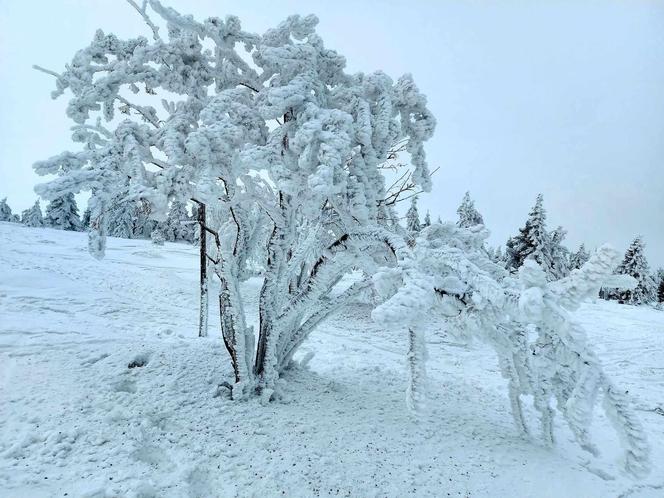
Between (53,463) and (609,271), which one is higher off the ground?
(609,271)

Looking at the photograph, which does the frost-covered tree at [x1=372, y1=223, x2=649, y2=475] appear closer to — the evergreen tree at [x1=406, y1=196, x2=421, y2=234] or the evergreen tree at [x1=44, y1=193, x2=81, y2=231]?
the evergreen tree at [x1=406, y1=196, x2=421, y2=234]

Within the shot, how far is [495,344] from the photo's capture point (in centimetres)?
363

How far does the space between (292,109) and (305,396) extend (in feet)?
14.3

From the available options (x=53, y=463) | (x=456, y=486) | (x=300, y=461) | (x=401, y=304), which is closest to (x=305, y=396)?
(x=300, y=461)

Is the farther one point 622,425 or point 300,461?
point 300,461

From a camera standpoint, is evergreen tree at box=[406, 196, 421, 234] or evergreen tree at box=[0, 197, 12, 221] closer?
evergreen tree at box=[406, 196, 421, 234]

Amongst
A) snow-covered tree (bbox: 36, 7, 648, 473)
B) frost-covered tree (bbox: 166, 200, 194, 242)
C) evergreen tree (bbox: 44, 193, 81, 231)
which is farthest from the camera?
frost-covered tree (bbox: 166, 200, 194, 242)

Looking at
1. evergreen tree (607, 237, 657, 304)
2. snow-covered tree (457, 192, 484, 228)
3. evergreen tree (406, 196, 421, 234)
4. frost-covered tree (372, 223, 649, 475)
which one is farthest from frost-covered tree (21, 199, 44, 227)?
evergreen tree (607, 237, 657, 304)

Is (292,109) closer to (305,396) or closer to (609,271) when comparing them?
(609,271)

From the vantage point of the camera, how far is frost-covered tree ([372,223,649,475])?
2.39 m

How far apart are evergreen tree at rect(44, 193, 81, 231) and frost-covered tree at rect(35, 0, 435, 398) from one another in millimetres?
51182

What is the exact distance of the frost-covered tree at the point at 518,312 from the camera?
239 cm

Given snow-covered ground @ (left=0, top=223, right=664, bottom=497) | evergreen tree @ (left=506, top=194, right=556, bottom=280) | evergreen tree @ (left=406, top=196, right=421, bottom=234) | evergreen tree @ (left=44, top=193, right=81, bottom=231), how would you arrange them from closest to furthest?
snow-covered ground @ (left=0, top=223, right=664, bottom=497)
evergreen tree @ (left=506, top=194, right=556, bottom=280)
evergreen tree @ (left=406, top=196, right=421, bottom=234)
evergreen tree @ (left=44, top=193, right=81, bottom=231)

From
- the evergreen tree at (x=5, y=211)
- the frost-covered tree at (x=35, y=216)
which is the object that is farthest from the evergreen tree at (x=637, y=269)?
the evergreen tree at (x=5, y=211)
